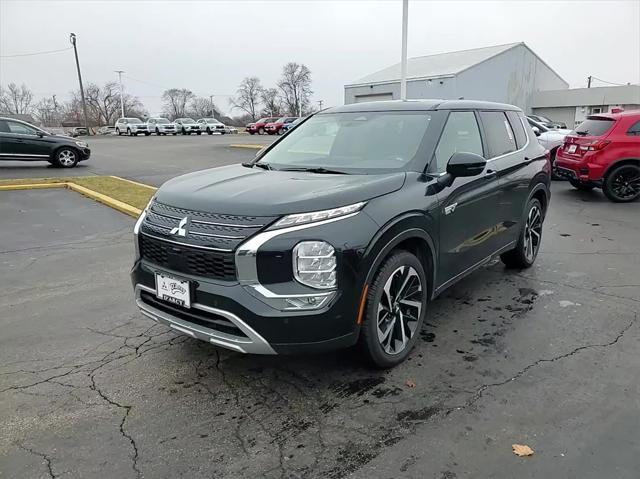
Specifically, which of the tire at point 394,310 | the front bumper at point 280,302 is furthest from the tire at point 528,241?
the front bumper at point 280,302

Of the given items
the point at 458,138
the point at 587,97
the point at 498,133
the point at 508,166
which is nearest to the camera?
the point at 458,138

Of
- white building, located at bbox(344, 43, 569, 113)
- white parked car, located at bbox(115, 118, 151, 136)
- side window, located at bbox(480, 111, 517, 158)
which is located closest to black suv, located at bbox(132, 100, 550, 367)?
side window, located at bbox(480, 111, 517, 158)

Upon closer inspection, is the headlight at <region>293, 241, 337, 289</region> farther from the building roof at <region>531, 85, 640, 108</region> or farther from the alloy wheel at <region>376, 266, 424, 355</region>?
the building roof at <region>531, 85, 640, 108</region>

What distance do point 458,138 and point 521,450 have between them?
2.53 metres

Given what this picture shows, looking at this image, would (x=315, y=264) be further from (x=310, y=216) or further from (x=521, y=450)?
(x=521, y=450)

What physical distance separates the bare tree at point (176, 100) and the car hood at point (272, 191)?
4073 inches

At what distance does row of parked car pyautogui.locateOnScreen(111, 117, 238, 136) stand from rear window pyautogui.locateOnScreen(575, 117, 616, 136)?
135ft

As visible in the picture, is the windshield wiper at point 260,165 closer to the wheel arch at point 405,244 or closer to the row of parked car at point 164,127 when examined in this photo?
the wheel arch at point 405,244

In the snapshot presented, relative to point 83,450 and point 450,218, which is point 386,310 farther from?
point 83,450

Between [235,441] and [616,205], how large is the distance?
380 inches

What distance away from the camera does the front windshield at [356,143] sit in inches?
151

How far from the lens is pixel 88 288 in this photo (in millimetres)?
5133

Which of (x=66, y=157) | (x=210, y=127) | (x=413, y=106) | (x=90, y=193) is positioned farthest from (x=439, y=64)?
(x=413, y=106)

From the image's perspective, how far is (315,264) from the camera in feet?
9.33
